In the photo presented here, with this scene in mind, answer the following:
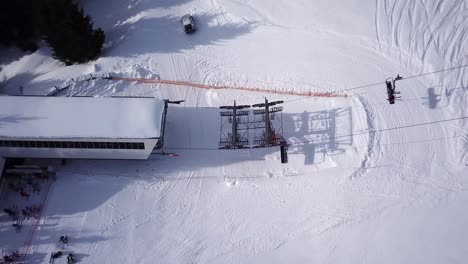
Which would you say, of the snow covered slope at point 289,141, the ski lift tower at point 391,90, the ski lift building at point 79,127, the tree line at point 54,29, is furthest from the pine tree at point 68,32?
the ski lift tower at point 391,90

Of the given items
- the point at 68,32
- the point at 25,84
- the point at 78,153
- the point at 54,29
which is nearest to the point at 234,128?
the point at 78,153

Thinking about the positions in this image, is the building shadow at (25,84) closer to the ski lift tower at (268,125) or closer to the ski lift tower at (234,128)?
the ski lift tower at (234,128)

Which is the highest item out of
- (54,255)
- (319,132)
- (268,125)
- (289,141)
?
(268,125)

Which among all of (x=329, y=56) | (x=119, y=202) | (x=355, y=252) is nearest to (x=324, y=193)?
(x=355, y=252)

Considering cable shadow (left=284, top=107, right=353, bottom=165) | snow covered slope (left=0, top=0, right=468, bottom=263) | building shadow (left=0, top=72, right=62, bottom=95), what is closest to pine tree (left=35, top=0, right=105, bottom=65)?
snow covered slope (left=0, top=0, right=468, bottom=263)

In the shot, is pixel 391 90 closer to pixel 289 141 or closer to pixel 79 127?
pixel 289 141
